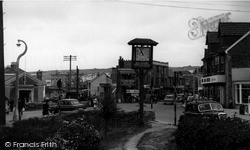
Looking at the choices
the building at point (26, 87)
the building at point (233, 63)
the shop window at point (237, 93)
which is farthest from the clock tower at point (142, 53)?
the building at point (26, 87)

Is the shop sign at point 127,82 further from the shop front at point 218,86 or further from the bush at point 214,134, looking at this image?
Answer: the bush at point 214,134

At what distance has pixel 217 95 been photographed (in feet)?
148

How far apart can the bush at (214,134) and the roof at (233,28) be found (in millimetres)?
33427

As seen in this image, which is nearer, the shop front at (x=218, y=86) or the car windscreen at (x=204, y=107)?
the car windscreen at (x=204, y=107)

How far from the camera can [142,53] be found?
1839 centimetres

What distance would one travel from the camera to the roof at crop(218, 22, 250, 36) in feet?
135

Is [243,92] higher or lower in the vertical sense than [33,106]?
higher

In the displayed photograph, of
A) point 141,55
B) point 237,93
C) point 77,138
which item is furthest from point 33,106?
point 77,138

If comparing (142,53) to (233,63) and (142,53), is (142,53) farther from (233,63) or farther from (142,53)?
(233,63)

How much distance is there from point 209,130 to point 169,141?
3849 millimetres

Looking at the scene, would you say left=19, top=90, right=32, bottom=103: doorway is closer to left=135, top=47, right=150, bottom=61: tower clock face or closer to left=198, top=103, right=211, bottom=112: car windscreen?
left=135, top=47, right=150, bottom=61: tower clock face

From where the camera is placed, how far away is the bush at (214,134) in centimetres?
775

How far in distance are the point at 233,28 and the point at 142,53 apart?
2679cm

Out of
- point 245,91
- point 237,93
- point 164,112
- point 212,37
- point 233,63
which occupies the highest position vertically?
point 212,37
